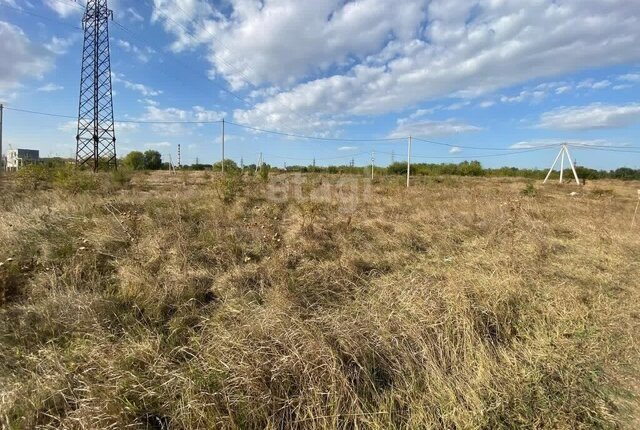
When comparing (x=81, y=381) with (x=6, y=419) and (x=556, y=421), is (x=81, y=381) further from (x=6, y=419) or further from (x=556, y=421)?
(x=556, y=421)

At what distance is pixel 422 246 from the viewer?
6.20 metres

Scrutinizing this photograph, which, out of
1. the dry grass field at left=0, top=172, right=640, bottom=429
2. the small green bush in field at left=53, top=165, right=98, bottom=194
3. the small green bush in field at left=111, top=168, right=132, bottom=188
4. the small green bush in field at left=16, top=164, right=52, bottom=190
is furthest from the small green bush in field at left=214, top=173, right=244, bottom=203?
the small green bush in field at left=111, top=168, right=132, bottom=188

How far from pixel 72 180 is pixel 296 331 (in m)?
8.94

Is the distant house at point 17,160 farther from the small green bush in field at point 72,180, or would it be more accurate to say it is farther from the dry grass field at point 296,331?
the dry grass field at point 296,331

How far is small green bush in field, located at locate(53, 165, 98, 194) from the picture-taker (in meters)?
8.46

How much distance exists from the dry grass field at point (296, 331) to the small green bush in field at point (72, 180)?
3172mm

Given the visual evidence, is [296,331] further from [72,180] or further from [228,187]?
[72,180]

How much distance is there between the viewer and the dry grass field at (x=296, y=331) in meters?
2.00

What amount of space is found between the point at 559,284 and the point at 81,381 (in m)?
5.06

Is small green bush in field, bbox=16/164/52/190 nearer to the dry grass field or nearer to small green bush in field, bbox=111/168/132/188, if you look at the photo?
small green bush in field, bbox=111/168/132/188

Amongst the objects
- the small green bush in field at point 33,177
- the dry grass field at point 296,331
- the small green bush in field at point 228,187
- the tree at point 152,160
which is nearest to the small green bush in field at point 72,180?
the small green bush in field at point 33,177

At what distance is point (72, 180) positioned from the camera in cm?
857

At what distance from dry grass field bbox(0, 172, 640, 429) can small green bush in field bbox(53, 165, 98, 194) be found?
317 cm

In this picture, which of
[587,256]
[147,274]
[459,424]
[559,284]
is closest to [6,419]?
[147,274]
